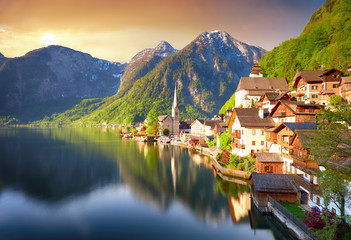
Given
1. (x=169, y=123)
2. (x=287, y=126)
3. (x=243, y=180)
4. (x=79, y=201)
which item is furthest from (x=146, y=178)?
(x=169, y=123)

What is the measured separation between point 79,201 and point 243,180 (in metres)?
29.3

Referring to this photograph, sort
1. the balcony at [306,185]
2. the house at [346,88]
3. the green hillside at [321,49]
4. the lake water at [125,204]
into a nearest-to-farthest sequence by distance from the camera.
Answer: the balcony at [306,185], the lake water at [125,204], the house at [346,88], the green hillside at [321,49]

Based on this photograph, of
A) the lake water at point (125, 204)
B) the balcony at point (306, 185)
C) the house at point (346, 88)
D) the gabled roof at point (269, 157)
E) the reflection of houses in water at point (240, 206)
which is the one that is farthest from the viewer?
the house at point (346, 88)

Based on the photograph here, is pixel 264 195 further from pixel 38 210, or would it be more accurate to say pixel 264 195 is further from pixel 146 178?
pixel 38 210

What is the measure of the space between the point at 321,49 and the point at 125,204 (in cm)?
7803

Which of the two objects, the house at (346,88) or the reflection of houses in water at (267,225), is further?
the house at (346,88)

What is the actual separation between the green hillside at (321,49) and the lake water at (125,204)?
155 ft

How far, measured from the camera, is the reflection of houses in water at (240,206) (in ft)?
107

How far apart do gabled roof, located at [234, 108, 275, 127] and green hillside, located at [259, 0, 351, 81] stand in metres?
31.5

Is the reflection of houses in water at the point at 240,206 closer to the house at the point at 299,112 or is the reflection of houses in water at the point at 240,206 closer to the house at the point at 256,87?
the house at the point at 299,112

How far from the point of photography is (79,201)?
1558 inches

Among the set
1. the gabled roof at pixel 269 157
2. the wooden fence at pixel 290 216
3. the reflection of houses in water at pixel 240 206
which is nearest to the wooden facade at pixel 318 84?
the gabled roof at pixel 269 157

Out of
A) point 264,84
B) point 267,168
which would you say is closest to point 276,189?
point 267,168

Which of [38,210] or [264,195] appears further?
[38,210]
